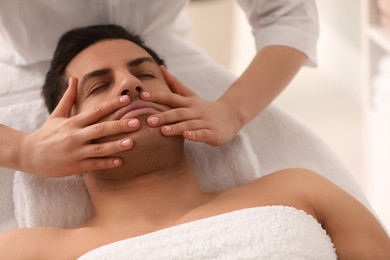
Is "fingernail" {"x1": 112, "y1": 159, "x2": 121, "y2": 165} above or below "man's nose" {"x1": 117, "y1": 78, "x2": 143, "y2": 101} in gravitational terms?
below

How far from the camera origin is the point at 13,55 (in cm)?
158

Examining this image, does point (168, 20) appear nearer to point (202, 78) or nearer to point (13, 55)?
point (202, 78)

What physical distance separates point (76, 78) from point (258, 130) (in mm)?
542

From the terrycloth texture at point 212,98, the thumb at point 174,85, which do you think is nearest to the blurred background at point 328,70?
the terrycloth texture at point 212,98

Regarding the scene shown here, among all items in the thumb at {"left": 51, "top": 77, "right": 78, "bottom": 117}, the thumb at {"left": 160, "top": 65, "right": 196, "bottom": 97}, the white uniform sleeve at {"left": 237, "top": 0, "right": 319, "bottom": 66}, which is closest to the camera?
the thumb at {"left": 51, "top": 77, "right": 78, "bottom": 117}

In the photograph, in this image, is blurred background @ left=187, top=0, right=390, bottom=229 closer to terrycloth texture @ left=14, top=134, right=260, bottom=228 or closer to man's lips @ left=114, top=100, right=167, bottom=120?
terrycloth texture @ left=14, top=134, right=260, bottom=228

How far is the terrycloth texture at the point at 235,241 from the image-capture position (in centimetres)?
109

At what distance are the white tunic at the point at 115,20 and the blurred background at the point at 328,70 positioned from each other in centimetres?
98

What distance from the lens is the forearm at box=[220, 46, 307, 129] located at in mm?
1477

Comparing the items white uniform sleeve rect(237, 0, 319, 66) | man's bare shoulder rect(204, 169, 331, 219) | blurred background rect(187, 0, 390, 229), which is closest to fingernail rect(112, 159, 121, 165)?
man's bare shoulder rect(204, 169, 331, 219)

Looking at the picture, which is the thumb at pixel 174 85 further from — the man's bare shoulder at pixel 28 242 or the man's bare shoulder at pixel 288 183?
the man's bare shoulder at pixel 28 242

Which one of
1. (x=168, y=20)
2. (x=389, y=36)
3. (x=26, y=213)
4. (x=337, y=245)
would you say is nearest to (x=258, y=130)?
(x=168, y=20)

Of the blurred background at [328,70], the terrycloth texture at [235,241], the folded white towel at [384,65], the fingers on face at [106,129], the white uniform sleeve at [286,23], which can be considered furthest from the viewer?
the blurred background at [328,70]

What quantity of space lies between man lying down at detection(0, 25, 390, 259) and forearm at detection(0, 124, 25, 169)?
0.14m
